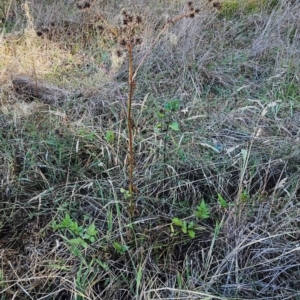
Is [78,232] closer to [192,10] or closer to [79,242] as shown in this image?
[79,242]

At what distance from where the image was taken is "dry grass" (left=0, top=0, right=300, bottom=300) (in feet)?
3.97

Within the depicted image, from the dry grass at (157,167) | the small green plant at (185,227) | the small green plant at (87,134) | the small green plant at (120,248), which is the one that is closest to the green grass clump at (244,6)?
the dry grass at (157,167)

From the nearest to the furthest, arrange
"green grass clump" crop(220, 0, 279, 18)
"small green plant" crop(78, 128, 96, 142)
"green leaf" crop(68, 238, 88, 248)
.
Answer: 1. "green leaf" crop(68, 238, 88, 248)
2. "small green plant" crop(78, 128, 96, 142)
3. "green grass clump" crop(220, 0, 279, 18)

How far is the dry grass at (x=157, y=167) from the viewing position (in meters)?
1.21

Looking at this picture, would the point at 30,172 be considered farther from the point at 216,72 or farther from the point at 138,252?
the point at 216,72

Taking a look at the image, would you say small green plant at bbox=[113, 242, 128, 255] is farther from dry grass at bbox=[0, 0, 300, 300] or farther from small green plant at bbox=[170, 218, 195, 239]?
small green plant at bbox=[170, 218, 195, 239]

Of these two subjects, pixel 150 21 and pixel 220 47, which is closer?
pixel 220 47

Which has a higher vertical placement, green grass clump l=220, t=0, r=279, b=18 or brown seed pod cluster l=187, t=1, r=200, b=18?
brown seed pod cluster l=187, t=1, r=200, b=18

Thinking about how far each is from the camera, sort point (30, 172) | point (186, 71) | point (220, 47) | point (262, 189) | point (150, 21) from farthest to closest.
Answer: point (150, 21) < point (220, 47) < point (186, 71) < point (30, 172) < point (262, 189)

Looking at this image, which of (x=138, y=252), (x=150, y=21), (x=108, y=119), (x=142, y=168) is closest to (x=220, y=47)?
(x=150, y=21)

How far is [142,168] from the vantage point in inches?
63.6

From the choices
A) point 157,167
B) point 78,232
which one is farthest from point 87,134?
point 78,232

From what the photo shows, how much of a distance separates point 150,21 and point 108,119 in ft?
3.54

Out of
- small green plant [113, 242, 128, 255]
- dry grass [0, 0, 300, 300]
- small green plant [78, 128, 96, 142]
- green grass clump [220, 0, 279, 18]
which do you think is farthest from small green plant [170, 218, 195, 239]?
green grass clump [220, 0, 279, 18]
